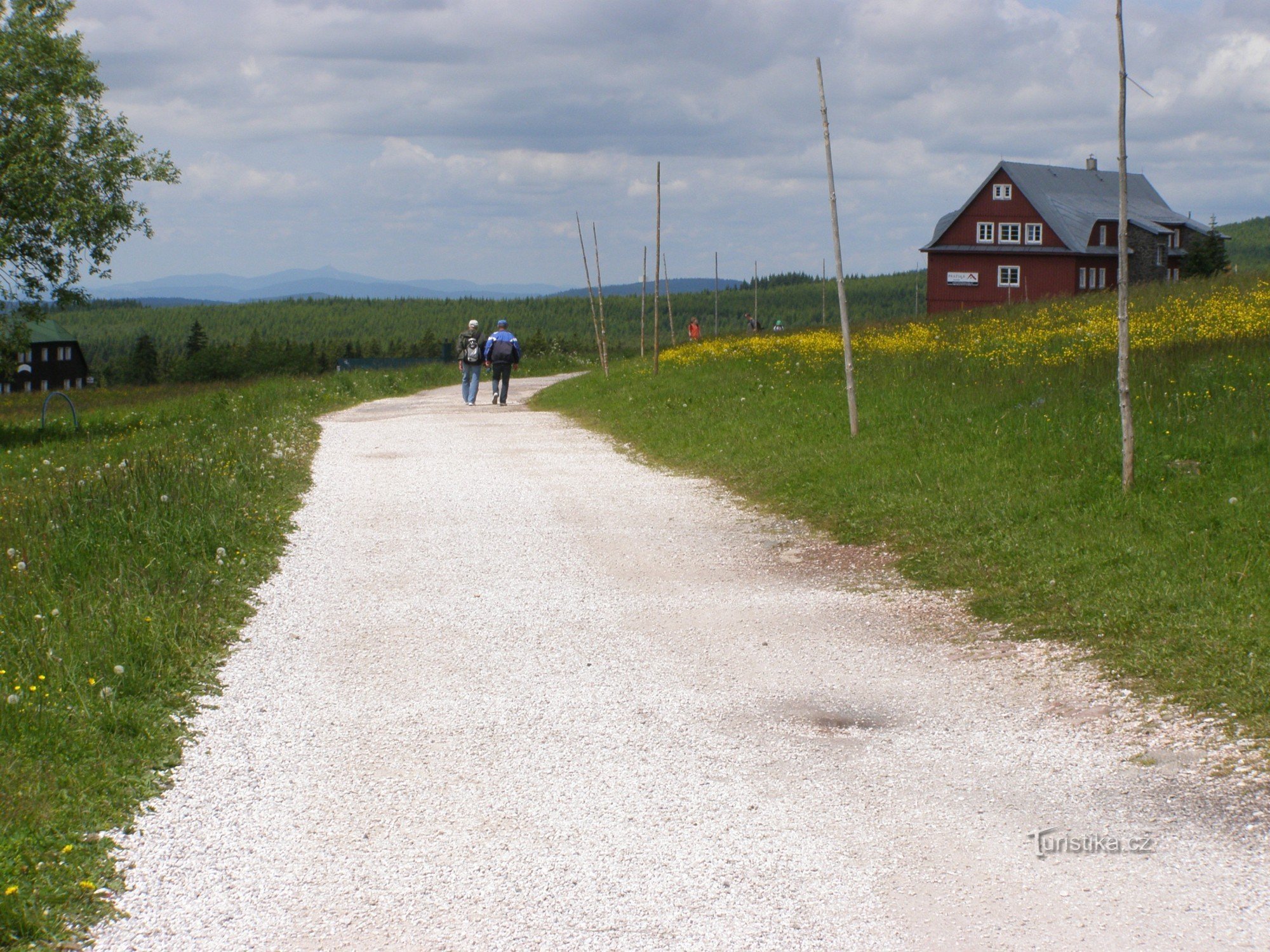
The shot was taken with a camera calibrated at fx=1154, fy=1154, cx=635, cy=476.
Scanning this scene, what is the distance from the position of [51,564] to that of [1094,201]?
190 ft

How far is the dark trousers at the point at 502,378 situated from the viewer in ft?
80.2

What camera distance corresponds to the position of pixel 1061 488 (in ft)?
30.8

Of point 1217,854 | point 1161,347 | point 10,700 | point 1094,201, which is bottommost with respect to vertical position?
point 1217,854

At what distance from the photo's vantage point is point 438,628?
284 inches

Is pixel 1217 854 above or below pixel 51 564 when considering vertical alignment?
below

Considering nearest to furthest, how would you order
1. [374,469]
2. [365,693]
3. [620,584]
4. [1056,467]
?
[365,693]
[620,584]
[1056,467]
[374,469]

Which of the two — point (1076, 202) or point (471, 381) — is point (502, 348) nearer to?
Result: point (471, 381)

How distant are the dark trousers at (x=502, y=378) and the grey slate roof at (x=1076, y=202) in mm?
36760

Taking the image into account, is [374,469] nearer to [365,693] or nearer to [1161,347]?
[365,693]

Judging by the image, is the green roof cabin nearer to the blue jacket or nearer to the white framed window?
the white framed window

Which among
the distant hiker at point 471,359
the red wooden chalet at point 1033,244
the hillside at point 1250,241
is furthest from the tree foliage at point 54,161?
the hillside at point 1250,241

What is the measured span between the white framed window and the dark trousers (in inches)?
1448

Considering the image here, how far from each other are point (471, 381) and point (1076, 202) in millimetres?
42130

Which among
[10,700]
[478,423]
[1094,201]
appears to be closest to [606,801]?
[10,700]
